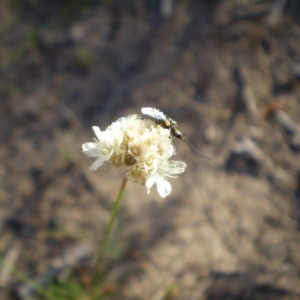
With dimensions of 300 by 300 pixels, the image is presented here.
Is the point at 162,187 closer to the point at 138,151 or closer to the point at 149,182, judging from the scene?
the point at 149,182

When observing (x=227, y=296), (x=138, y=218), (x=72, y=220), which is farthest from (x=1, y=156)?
(x=227, y=296)

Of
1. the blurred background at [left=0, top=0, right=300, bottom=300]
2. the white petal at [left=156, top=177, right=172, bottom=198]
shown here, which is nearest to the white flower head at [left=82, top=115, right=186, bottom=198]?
the white petal at [left=156, top=177, right=172, bottom=198]

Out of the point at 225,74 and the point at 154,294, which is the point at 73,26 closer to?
the point at 225,74

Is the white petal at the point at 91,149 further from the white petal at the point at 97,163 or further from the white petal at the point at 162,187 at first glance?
the white petal at the point at 162,187

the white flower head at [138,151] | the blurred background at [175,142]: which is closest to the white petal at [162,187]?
the white flower head at [138,151]

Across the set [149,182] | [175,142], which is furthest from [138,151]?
[175,142]

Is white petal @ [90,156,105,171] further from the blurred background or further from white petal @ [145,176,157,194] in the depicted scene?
the blurred background
